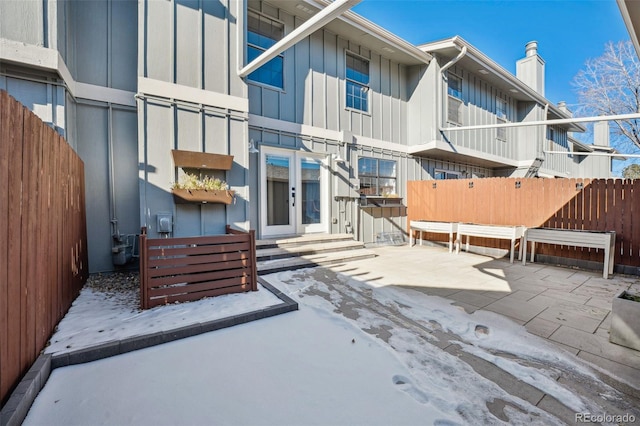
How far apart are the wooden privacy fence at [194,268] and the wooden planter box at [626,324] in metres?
3.61

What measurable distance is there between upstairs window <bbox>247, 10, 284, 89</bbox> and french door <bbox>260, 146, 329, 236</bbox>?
156 cm

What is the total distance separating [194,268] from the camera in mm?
3270

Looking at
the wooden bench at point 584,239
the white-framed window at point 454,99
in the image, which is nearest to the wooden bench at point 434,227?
the wooden bench at point 584,239

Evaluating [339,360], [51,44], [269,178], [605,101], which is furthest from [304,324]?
[605,101]

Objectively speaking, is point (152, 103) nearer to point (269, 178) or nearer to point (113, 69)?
point (113, 69)

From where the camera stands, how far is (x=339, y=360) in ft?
7.24

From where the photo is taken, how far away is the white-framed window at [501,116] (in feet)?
36.1

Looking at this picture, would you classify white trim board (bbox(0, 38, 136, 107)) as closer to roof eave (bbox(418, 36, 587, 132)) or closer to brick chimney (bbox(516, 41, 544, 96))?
roof eave (bbox(418, 36, 587, 132))

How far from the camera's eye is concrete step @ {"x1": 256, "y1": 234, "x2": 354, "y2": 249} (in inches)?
219

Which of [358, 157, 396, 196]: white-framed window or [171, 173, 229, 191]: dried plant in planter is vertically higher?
[358, 157, 396, 196]: white-framed window

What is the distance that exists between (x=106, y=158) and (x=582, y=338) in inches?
252

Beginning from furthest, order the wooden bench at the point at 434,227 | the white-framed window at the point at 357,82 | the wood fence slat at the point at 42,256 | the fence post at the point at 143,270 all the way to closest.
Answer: the white-framed window at the point at 357,82 → the wooden bench at the point at 434,227 → the fence post at the point at 143,270 → the wood fence slat at the point at 42,256

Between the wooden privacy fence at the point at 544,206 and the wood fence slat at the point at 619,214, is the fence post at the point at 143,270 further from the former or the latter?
the wood fence slat at the point at 619,214

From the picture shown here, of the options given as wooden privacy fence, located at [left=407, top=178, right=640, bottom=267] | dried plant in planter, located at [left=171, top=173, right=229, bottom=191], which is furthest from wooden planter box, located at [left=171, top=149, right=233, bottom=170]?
wooden privacy fence, located at [left=407, top=178, right=640, bottom=267]
